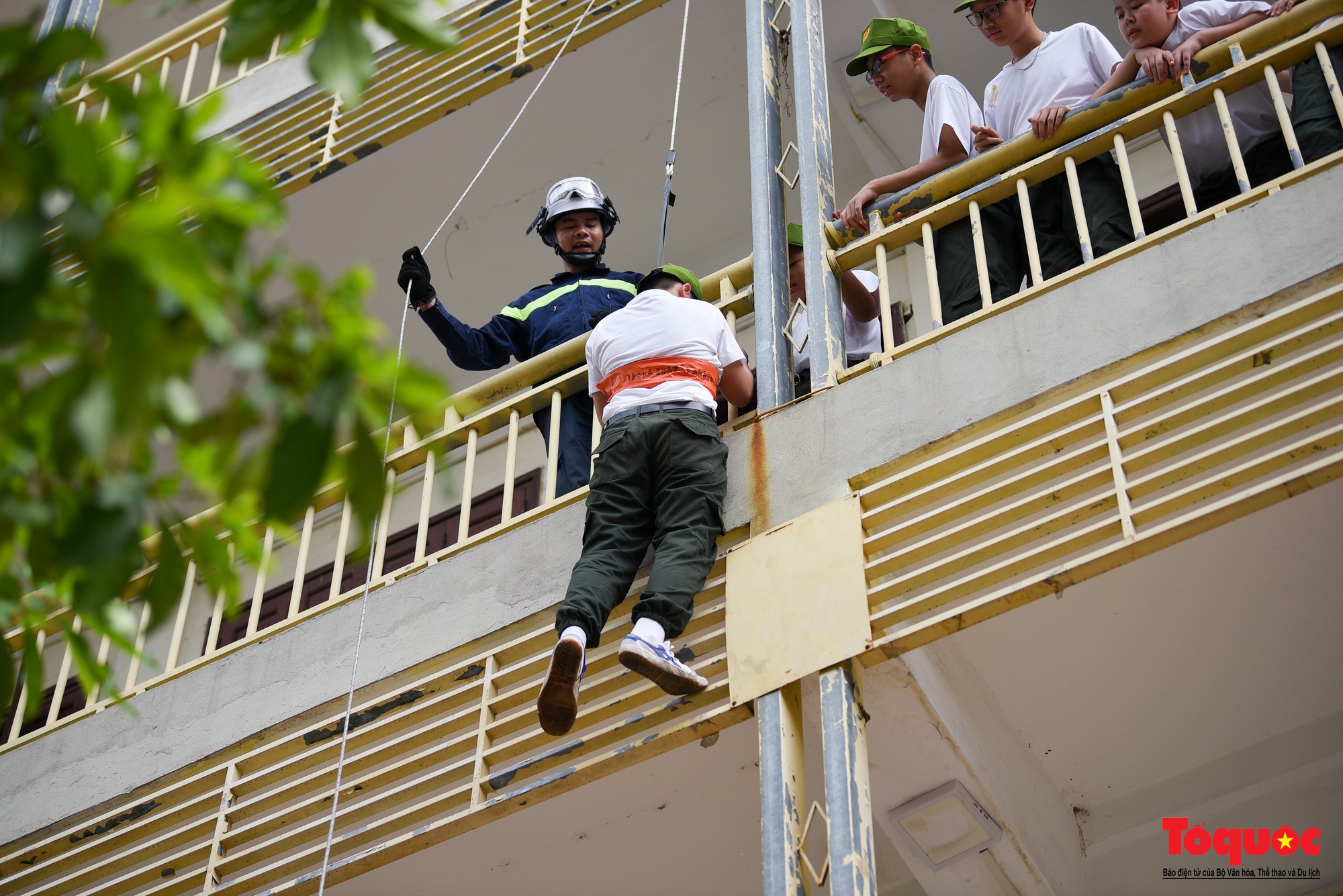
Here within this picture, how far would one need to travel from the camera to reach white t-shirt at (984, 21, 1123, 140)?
5309mm

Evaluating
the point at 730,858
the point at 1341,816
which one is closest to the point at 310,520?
the point at 730,858

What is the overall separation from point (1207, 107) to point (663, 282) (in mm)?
1892

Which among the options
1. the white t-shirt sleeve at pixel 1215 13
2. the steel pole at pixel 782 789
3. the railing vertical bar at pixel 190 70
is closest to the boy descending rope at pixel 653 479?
the steel pole at pixel 782 789

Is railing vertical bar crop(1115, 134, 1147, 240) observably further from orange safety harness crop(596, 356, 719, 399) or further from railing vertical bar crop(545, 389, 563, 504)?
railing vertical bar crop(545, 389, 563, 504)

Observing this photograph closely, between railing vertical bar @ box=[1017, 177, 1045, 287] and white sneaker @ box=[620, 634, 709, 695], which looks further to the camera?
railing vertical bar @ box=[1017, 177, 1045, 287]

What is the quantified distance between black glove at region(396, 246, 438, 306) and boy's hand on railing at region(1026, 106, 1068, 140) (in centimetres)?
228

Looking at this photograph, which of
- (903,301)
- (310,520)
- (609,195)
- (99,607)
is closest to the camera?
(99,607)

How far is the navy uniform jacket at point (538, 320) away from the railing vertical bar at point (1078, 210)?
5.95ft

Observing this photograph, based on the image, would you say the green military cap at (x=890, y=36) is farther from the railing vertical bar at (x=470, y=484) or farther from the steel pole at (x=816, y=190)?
the railing vertical bar at (x=470, y=484)

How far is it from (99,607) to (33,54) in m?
0.65

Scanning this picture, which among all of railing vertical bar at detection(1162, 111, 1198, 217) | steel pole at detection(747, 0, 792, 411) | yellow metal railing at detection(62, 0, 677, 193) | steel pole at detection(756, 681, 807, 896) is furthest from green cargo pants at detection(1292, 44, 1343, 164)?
yellow metal railing at detection(62, 0, 677, 193)

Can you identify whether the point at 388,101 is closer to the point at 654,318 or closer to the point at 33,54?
the point at 654,318

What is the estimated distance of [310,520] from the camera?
5676 millimetres

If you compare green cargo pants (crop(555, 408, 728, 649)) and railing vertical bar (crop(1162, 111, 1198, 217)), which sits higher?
railing vertical bar (crop(1162, 111, 1198, 217))
